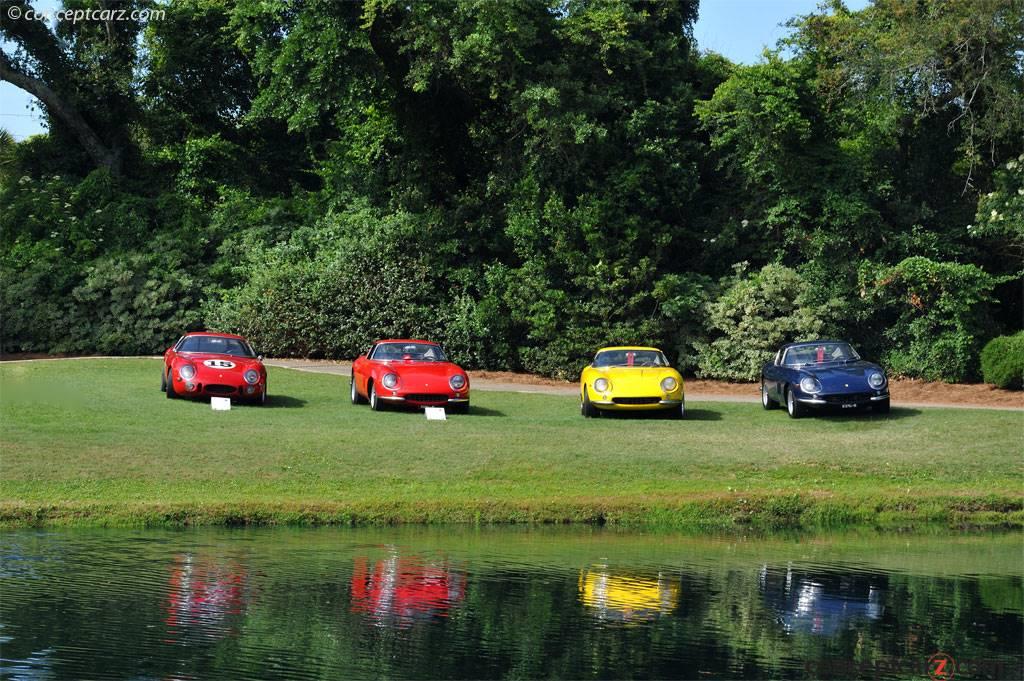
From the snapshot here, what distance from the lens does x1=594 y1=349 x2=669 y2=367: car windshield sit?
87.4ft

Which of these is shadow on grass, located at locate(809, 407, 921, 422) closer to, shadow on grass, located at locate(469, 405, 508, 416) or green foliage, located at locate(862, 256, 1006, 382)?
shadow on grass, located at locate(469, 405, 508, 416)

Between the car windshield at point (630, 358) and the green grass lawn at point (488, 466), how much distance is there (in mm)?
1306

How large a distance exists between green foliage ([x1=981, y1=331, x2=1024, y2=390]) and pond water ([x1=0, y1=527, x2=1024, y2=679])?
53.1 ft

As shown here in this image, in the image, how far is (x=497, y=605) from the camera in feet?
39.0

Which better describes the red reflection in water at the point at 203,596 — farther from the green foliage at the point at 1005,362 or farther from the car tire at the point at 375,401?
the green foliage at the point at 1005,362

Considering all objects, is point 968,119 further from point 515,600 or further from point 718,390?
point 515,600

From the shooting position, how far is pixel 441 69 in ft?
119

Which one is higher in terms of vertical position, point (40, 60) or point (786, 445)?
point (40, 60)

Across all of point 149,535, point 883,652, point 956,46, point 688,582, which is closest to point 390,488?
point 149,535

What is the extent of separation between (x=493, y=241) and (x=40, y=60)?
57.9 ft

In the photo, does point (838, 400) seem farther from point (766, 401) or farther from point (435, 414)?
point (435, 414)

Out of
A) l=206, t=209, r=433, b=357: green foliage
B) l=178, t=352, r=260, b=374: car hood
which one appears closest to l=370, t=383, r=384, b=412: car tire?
l=178, t=352, r=260, b=374: car hood

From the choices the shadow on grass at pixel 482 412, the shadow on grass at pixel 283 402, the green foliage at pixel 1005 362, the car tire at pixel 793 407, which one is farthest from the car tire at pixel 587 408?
the green foliage at pixel 1005 362

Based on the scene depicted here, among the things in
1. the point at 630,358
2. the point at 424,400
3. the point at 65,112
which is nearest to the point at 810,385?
the point at 630,358
